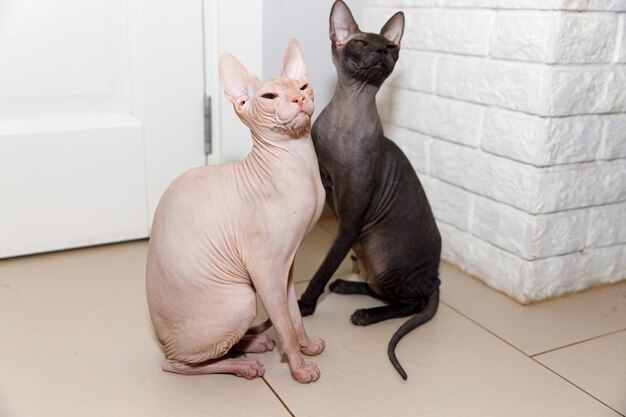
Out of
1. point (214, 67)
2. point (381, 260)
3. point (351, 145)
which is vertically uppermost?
point (214, 67)

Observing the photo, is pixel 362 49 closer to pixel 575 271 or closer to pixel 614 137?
pixel 614 137

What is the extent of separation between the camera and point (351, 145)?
1358mm

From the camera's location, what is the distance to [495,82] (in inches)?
60.6

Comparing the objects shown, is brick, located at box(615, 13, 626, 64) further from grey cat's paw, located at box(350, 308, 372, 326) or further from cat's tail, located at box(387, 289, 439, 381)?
grey cat's paw, located at box(350, 308, 372, 326)

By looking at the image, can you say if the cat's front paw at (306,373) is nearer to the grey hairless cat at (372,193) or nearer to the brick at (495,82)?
the grey hairless cat at (372,193)

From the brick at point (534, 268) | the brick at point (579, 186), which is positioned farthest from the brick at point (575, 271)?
the brick at point (579, 186)

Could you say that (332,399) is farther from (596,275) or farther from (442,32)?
(442,32)

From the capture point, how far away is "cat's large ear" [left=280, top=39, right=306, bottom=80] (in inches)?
46.1

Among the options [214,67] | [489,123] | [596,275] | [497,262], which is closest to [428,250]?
[497,262]

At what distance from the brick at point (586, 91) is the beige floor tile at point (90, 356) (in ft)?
2.96

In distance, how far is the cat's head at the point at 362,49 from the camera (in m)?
1.32

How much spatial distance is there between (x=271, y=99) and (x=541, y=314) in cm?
87

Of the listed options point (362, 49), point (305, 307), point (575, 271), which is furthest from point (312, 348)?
point (575, 271)

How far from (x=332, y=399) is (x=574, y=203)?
2.60 ft
